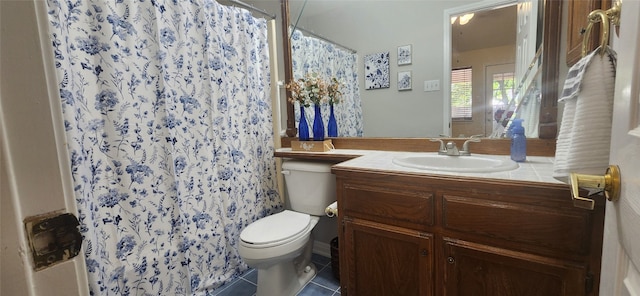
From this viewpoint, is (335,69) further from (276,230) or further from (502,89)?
(276,230)

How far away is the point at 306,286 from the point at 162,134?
123cm

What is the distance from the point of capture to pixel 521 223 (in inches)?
37.9

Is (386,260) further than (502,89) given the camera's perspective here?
No

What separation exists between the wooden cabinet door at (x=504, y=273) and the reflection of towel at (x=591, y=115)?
0.40 m

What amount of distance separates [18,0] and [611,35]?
136 centimetres

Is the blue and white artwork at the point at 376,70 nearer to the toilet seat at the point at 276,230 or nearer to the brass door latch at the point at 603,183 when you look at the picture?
the toilet seat at the point at 276,230

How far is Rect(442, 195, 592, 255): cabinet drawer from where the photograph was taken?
89cm

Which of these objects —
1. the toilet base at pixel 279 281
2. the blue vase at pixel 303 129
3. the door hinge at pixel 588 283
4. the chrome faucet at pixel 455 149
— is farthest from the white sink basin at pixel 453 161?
the toilet base at pixel 279 281

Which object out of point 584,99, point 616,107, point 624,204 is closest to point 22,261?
point 624,204

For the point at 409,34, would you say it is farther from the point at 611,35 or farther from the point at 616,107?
the point at 616,107

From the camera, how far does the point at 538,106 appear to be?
1.32 meters

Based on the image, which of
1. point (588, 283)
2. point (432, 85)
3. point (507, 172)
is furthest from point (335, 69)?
point (588, 283)

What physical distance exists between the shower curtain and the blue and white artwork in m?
0.08

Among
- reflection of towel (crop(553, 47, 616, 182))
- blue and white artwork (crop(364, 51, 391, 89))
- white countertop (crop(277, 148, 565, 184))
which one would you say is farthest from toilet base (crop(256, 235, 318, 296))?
reflection of towel (crop(553, 47, 616, 182))
